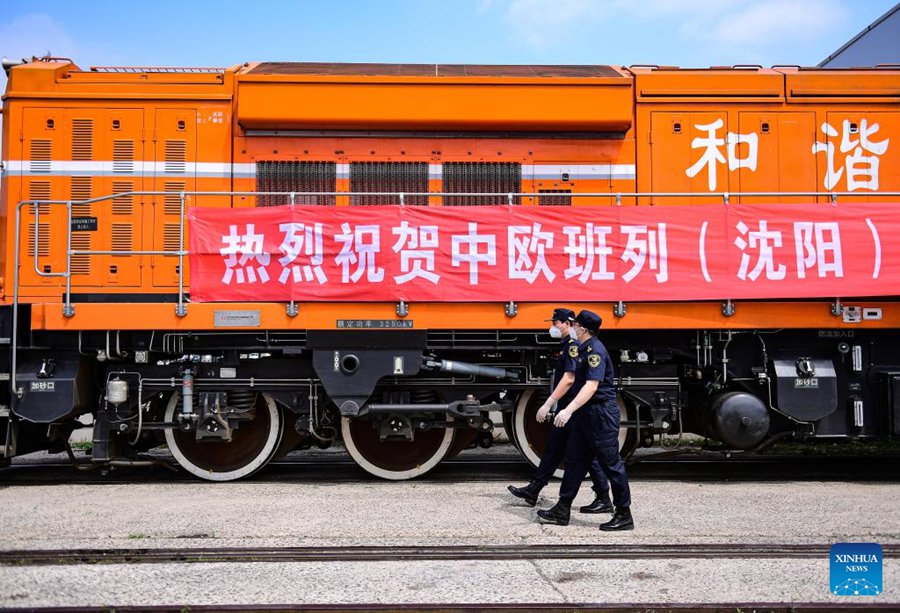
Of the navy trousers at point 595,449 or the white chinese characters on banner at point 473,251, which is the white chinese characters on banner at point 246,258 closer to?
the white chinese characters on banner at point 473,251

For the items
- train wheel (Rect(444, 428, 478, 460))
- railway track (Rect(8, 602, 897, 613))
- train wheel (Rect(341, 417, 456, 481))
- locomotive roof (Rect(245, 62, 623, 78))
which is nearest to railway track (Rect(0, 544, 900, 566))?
railway track (Rect(8, 602, 897, 613))

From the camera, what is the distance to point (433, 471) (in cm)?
775

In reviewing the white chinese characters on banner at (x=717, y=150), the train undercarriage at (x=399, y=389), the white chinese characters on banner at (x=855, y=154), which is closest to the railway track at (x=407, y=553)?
the train undercarriage at (x=399, y=389)

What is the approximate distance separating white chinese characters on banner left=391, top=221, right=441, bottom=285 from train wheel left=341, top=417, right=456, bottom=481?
1612 mm

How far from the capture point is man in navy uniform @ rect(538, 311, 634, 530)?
5.49m

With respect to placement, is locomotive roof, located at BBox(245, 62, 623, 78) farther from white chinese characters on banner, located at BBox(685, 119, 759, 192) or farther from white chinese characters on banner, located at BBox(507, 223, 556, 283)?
white chinese characters on banner, located at BBox(507, 223, 556, 283)

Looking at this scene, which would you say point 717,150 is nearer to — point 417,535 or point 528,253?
point 528,253

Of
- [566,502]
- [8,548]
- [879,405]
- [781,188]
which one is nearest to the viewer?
[8,548]

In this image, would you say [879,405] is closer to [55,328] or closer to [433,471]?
[433,471]

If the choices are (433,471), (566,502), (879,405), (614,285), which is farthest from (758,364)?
(433,471)

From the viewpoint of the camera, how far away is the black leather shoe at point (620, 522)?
5434 millimetres

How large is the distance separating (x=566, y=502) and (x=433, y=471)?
2.38 m

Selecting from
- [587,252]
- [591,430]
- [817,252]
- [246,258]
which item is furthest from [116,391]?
[817,252]

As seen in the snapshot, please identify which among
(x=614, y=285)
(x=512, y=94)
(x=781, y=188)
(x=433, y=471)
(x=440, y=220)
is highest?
(x=512, y=94)
